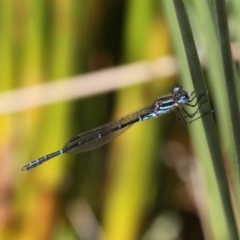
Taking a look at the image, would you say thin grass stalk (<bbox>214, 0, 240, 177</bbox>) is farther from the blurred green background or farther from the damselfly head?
the blurred green background

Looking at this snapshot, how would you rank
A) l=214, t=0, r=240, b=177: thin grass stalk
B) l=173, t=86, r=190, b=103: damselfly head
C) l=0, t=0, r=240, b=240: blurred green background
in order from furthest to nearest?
l=0, t=0, r=240, b=240: blurred green background
l=173, t=86, r=190, b=103: damselfly head
l=214, t=0, r=240, b=177: thin grass stalk

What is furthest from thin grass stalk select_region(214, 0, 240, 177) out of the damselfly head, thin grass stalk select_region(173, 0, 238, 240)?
the damselfly head

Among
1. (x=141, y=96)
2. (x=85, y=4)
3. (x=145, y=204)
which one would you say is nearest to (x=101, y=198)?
(x=145, y=204)

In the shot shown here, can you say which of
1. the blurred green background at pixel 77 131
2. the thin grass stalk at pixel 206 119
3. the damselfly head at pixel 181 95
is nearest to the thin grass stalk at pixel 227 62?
the thin grass stalk at pixel 206 119

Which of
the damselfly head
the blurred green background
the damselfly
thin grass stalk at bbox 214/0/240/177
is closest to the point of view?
thin grass stalk at bbox 214/0/240/177

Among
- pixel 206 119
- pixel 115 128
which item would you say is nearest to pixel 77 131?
pixel 115 128

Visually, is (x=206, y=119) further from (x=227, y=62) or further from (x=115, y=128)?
(x=115, y=128)
